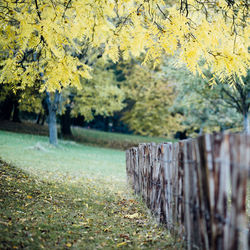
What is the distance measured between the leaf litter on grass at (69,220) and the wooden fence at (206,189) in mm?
457

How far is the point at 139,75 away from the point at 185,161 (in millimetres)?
25426

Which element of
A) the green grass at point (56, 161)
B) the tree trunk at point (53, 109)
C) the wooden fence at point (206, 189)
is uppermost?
the tree trunk at point (53, 109)

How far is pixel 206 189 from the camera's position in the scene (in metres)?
2.86

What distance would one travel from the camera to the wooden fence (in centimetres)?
243

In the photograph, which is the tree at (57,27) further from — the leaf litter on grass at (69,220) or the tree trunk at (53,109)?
the tree trunk at (53,109)

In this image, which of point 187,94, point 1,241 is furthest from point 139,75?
point 1,241

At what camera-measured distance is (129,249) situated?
3.65 meters

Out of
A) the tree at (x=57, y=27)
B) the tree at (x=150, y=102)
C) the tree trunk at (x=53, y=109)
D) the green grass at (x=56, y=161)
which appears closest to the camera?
the tree at (x=57, y=27)

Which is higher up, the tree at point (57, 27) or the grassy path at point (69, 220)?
the tree at point (57, 27)

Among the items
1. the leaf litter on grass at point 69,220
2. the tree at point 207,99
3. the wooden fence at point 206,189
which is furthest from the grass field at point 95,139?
the wooden fence at point 206,189

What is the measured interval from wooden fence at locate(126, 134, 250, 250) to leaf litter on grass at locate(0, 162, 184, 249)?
0.46 m

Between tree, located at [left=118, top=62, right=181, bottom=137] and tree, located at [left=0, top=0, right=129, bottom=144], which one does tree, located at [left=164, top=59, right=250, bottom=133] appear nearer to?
tree, located at [left=118, top=62, right=181, bottom=137]

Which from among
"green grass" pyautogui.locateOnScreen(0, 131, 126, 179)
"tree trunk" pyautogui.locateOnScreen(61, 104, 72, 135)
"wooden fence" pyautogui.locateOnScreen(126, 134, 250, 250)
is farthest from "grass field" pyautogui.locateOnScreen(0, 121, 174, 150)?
"wooden fence" pyautogui.locateOnScreen(126, 134, 250, 250)

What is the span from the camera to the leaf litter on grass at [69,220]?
3.71 m
